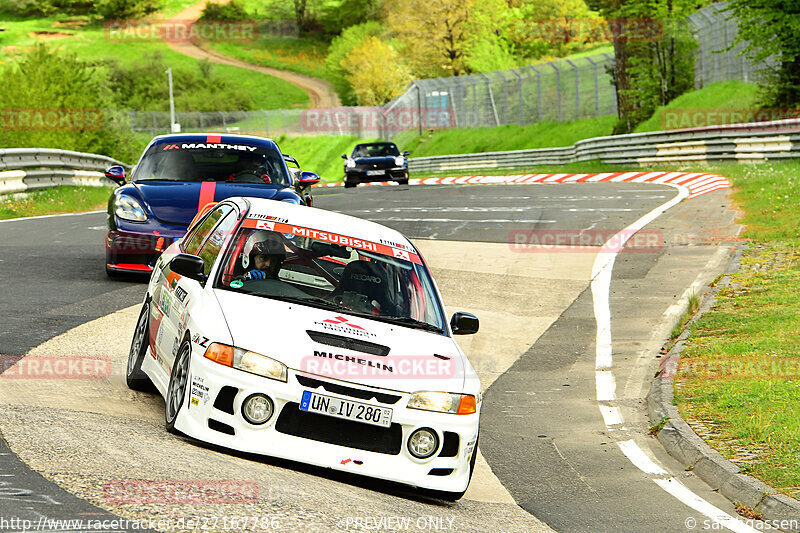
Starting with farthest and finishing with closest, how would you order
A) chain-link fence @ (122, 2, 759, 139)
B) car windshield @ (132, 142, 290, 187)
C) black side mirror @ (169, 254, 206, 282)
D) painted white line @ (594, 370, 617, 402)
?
1. chain-link fence @ (122, 2, 759, 139)
2. car windshield @ (132, 142, 290, 187)
3. painted white line @ (594, 370, 617, 402)
4. black side mirror @ (169, 254, 206, 282)

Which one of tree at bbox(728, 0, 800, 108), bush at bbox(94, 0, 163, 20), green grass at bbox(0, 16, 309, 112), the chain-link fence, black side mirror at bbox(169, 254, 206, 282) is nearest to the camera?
black side mirror at bbox(169, 254, 206, 282)

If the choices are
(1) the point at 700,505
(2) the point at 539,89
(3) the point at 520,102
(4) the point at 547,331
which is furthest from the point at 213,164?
(3) the point at 520,102

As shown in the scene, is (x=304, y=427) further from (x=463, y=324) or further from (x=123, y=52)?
(x=123, y=52)

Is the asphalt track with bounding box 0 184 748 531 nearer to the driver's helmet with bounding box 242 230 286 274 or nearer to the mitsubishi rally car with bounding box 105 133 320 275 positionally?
the mitsubishi rally car with bounding box 105 133 320 275

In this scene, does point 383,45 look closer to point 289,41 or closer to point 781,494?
point 289,41

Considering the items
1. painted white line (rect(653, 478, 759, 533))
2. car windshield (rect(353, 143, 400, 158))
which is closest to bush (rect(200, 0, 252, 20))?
car windshield (rect(353, 143, 400, 158))

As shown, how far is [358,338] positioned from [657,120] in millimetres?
35944

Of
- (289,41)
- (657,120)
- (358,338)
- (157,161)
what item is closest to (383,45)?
(289,41)

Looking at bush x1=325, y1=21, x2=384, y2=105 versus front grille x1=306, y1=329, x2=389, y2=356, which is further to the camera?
bush x1=325, y1=21, x2=384, y2=105

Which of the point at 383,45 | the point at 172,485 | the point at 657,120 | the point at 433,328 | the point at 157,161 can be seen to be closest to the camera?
the point at 172,485

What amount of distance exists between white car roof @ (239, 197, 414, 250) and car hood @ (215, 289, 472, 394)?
100cm

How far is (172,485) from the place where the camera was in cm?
513

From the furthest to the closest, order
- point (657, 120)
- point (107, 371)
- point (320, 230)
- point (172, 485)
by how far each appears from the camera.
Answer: point (657, 120) → point (107, 371) → point (320, 230) → point (172, 485)

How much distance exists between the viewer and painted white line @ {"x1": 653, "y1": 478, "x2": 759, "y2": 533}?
20.7 feet
